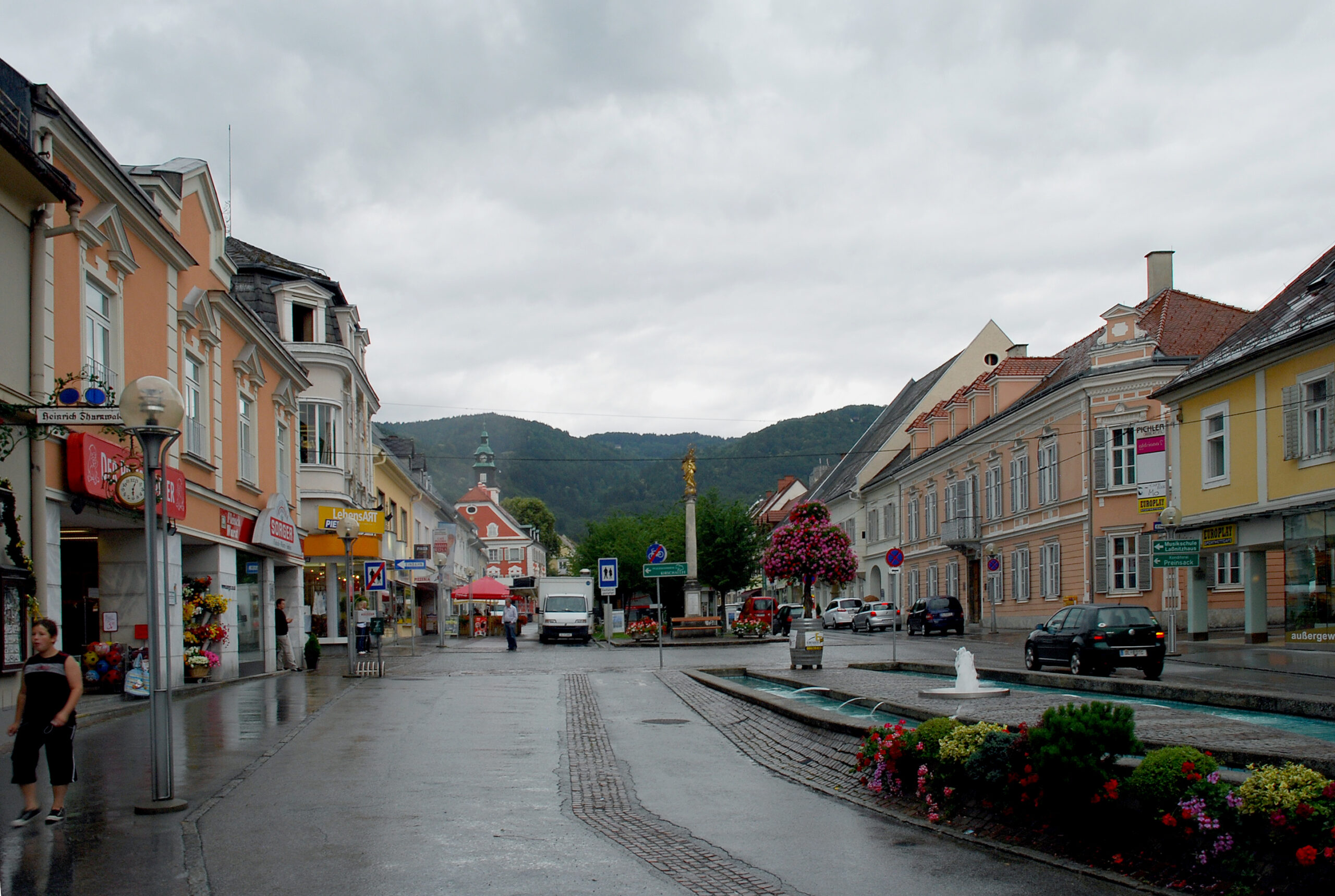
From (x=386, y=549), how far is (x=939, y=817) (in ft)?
137

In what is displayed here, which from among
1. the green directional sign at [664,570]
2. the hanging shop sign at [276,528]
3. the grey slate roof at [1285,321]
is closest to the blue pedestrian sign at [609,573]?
the green directional sign at [664,570]

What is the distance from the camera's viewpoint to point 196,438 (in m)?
21.8

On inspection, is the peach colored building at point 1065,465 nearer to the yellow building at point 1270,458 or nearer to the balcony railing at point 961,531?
the balcony railing at point 961,531

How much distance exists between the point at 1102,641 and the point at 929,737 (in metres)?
13.3

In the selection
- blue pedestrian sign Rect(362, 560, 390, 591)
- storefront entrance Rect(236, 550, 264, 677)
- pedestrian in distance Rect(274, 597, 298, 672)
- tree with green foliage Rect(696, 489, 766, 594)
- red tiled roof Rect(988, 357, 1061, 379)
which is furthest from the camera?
tree with green foliage Rect(696, 489, 766, 594)

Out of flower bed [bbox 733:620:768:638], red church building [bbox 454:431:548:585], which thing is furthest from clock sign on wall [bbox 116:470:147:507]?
red church building [bbox 454:431:548:585]

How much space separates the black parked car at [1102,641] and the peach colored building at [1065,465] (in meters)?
10.1

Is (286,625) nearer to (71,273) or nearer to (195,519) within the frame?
(195,519)

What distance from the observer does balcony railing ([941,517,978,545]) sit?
52.3m

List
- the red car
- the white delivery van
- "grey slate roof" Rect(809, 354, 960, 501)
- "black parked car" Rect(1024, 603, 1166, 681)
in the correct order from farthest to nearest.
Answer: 1. "grey slate roof" Rect(809, 354, 960, 501)
2. the white delivery van
3. the red car
4. "black parked car" Rect(1024, 603, 1166, 681)

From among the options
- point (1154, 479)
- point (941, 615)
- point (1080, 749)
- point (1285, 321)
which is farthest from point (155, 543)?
point (941, 615)

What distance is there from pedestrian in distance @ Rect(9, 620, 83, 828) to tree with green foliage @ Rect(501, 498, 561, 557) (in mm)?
131987

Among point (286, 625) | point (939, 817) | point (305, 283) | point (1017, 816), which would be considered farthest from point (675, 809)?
point (305, 283)

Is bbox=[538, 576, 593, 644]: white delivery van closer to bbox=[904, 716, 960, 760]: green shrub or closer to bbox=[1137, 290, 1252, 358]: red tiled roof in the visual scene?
bbox=[1137, 290, 1252, 358]: red tiled roof
